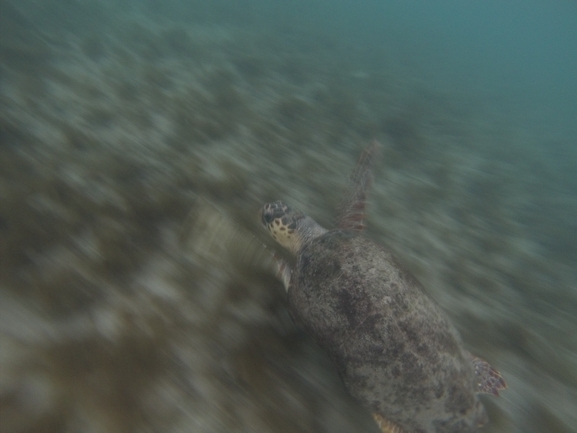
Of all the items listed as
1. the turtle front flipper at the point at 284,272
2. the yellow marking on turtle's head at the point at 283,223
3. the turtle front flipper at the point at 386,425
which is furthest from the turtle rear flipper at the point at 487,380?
the yellow marking on turtle's head at the point at 283,223

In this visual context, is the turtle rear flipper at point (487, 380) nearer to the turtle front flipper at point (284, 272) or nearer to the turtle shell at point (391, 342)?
the turtle shell at point (391, 342)

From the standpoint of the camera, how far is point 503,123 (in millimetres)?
14477

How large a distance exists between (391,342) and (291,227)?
4.45 feet

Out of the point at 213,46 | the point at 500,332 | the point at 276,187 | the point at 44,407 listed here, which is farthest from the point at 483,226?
the point at 213,46

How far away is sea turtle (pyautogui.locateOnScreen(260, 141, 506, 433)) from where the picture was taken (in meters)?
1.96

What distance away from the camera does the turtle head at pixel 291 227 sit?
Answer: 2998 millimetres

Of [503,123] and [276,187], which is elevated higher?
[503,123]

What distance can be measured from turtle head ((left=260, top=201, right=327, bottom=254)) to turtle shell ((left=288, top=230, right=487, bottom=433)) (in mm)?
739

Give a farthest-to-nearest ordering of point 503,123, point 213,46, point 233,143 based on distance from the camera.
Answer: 1. point 503,123
2. point 213,46
3. point 233,143

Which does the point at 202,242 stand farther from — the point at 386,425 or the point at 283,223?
the point at 386,425

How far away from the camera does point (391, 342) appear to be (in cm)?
194

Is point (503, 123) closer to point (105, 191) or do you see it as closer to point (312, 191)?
point (312, 191)

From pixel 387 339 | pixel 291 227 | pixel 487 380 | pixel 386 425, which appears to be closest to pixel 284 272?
pixel 291 227

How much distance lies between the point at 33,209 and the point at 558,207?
30.4 ft
